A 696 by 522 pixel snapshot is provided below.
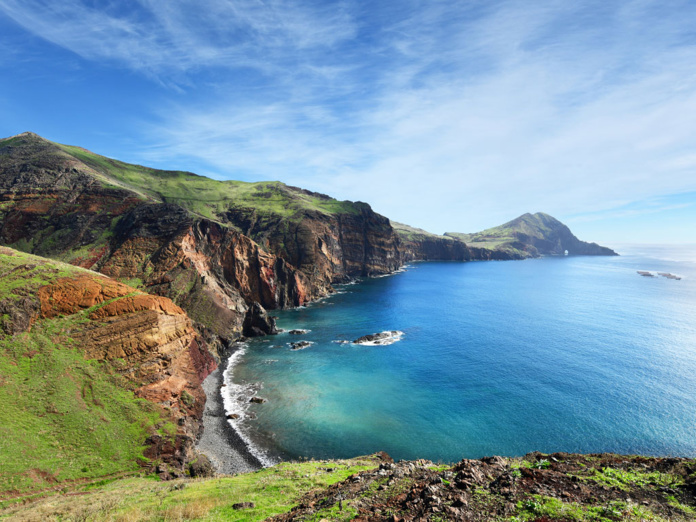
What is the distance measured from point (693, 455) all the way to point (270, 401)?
60.0 m

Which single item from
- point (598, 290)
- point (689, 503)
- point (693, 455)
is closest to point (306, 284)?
point (693, 455)

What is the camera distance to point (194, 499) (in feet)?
75.6

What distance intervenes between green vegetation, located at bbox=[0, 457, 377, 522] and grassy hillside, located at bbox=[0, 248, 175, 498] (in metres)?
4.16

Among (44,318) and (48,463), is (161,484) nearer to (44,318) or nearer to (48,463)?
(48,463)

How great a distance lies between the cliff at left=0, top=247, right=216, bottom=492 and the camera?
1287 inches

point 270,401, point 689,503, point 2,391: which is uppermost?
point 689,503

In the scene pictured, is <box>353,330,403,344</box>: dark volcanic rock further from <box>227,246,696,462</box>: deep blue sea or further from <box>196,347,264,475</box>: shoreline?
<box>196,347,264,475</box>: shoreline

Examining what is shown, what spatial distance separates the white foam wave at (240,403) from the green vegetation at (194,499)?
11.8 metres

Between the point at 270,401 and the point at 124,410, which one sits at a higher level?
the point at 124,410

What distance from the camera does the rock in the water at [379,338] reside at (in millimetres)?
83438

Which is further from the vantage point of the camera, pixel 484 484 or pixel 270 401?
pixel 270 401

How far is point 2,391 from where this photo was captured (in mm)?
34812

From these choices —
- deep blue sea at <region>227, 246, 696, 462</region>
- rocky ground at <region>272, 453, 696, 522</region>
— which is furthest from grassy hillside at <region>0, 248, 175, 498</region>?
rocky ground at <region>272, 453, 696, 522</region>

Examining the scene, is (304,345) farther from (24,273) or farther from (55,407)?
(24,273)
